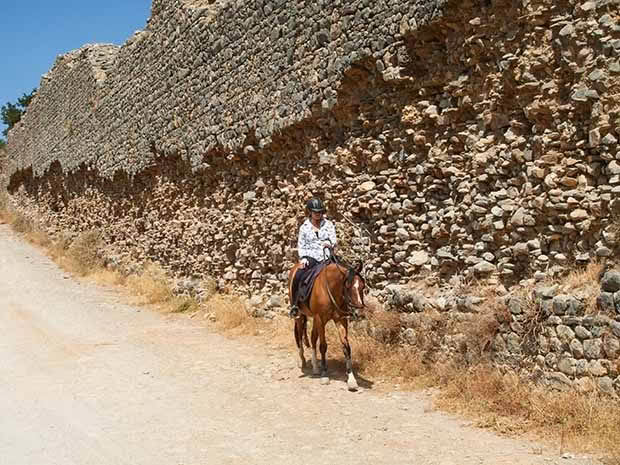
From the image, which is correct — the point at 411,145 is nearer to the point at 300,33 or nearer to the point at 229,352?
the point at 300,33

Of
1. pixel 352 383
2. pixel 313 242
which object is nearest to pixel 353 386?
pixel 352 383

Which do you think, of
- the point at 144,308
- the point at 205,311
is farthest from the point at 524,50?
the point at 144,308

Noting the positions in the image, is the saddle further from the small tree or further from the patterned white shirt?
the small tree

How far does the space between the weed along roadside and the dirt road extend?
0.91 ft

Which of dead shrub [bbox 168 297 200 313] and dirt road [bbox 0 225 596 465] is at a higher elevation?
dead shrub [bbox 168 297 200 313]

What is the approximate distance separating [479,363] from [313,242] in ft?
8.68

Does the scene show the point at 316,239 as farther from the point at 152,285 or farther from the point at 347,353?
the point at 152,285

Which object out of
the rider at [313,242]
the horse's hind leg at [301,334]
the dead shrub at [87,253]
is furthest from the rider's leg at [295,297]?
the dead shrub at [87,253]

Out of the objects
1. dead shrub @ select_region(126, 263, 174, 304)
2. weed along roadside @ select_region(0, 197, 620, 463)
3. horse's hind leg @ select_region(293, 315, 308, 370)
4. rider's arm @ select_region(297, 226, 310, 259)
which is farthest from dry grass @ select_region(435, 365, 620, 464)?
dead shrub @ select_region(126, 263, 174, 304)

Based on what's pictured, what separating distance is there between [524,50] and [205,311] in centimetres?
793

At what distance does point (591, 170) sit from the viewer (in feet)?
22.3

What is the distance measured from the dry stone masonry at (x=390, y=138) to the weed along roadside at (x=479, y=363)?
0.19m

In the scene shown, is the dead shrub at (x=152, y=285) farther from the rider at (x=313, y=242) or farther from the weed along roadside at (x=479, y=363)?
the rider at (x=313, y=242)

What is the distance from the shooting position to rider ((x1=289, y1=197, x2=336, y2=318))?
8.87 m
